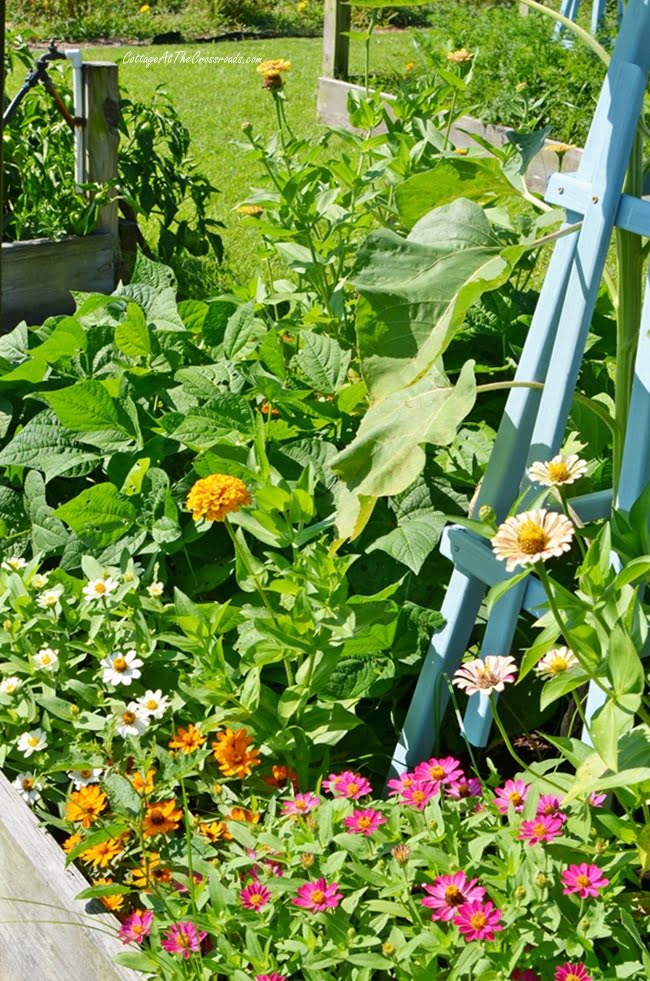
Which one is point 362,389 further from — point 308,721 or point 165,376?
point 308,721

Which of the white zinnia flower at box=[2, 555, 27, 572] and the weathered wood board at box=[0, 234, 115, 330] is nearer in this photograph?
the white zinnia flower at box=[2, 555, 27, 572]

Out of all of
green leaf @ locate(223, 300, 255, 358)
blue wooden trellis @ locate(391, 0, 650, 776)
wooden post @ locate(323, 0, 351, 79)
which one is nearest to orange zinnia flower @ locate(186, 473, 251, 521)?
blue wooden trellis @ locate(391, 0, 650, 776)

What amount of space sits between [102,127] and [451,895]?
317 cm

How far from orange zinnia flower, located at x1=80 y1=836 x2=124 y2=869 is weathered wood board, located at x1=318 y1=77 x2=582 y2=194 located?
11.1 ft

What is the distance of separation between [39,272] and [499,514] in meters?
2.71

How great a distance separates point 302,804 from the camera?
1551mm

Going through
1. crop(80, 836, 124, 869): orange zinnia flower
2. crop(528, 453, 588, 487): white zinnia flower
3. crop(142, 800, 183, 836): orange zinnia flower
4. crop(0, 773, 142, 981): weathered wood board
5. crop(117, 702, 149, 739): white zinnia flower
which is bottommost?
crop(0, 773, 142, 981): weathered wood board

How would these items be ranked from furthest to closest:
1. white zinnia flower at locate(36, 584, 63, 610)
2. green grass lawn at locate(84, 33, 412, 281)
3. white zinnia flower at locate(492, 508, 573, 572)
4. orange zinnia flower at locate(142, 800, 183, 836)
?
green grass lawn at locate(84, 33, 412, 281) → white zinnia flower at locate(36, 584, 63, 610) → orange zinnia flower at locate(142, 800, 183, 836) → white zinnia flower at locate(492, 508, 573, 572)

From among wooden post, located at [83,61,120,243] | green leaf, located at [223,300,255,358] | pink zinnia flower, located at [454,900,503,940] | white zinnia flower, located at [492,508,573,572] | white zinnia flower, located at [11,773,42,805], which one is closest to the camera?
white zinnia flower, located at [492,508,573,572]

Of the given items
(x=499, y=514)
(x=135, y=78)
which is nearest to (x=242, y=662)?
(x=499, y=514)

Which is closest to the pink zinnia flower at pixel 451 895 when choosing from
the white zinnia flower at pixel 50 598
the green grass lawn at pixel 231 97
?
the white zinnia flower at pixel 50 598

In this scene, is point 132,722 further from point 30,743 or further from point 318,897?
point 318,897

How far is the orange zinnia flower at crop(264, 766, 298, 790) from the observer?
172cm

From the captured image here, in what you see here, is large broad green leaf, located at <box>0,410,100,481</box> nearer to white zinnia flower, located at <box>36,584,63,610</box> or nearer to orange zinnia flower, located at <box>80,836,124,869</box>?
white zinnia flower, located at <box>36,584,63,610</box>
